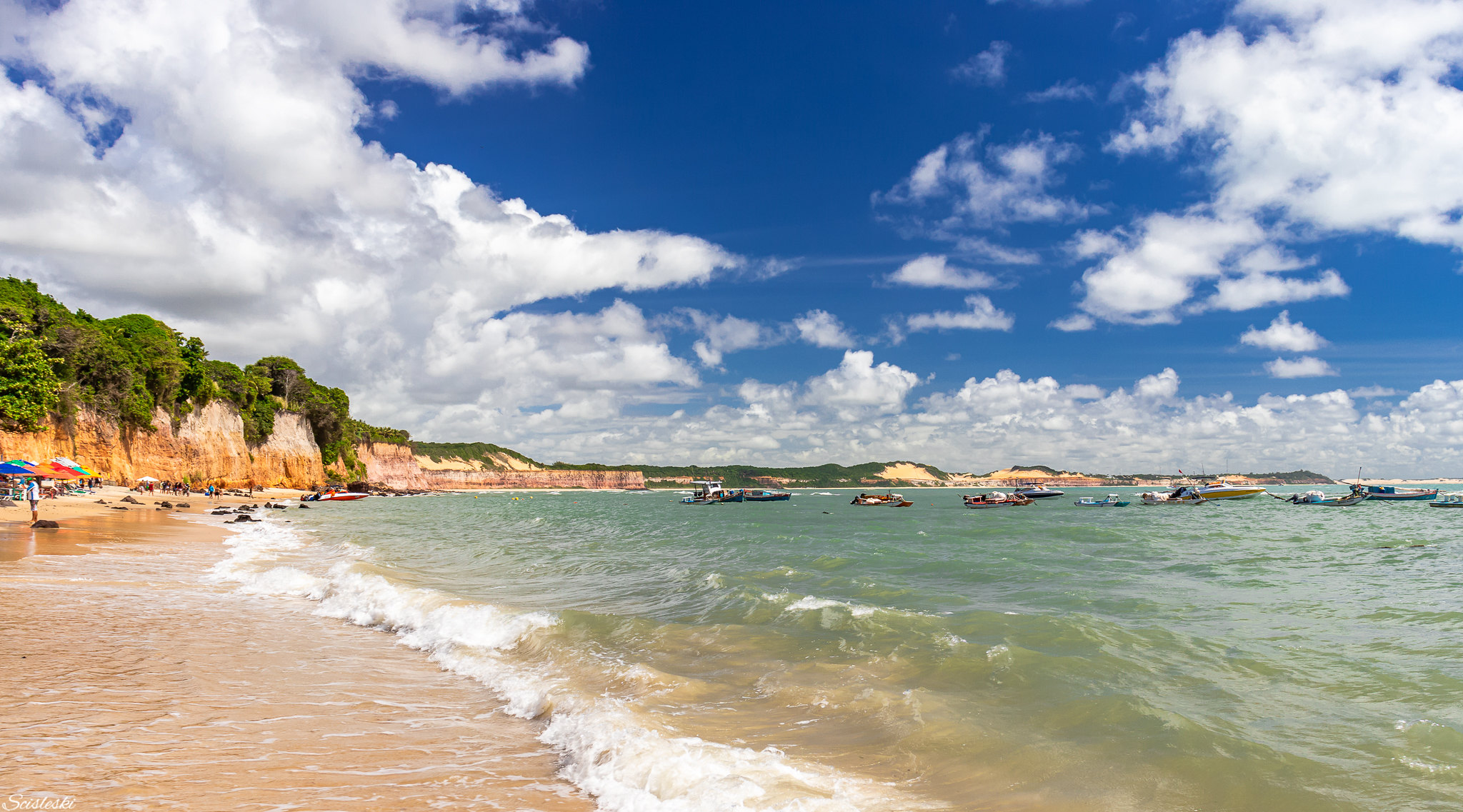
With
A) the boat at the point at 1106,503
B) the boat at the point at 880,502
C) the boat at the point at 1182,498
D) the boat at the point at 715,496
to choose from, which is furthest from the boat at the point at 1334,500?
the boat at the point at 715,496

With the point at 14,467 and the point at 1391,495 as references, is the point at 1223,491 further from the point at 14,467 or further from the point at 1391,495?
the point at 14,467

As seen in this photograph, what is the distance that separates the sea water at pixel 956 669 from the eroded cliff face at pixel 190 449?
39670 millimetres

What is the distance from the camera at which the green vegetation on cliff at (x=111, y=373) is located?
38.8 meters

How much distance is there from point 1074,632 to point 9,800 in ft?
41.3

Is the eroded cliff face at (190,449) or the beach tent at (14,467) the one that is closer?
the beach tent at (14,467)

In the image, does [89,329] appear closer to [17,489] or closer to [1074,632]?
[17,489]

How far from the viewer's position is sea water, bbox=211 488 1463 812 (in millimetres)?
5836

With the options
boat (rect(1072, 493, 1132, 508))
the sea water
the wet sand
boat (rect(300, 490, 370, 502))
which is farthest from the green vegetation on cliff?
boat (rect(1072, 493, 1132, 508))

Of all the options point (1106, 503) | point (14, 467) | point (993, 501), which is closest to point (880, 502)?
point (993, 501)

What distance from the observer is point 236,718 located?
6656mm

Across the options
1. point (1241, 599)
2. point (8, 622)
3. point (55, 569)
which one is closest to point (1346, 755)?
point (1241, 599)

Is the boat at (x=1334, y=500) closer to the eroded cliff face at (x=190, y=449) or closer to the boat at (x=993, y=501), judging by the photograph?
the boat at (x=993, y=501)

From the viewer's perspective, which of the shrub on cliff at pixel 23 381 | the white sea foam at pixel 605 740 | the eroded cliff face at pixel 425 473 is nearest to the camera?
the white sea foam at pixel 605 740

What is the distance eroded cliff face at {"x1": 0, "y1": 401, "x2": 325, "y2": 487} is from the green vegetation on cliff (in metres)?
1.15
